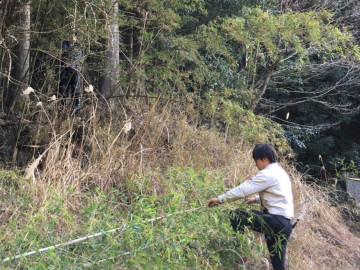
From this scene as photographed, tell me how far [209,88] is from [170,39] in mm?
1779

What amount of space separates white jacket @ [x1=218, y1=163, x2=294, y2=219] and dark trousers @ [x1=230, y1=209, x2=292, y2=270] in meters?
0.08

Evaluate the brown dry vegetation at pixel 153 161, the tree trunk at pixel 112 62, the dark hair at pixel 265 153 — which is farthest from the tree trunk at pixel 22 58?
the dark hair at pixel 265 153

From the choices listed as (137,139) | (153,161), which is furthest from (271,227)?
(137,139)

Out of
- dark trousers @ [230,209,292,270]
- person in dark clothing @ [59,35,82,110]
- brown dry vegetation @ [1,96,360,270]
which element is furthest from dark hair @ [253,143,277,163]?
person in dark clothing @ [59,35,82,110]

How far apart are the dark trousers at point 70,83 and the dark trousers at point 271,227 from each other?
349cm

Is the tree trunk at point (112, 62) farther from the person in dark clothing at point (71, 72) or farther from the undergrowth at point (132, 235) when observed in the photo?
the undergrowth at point (132, 235)

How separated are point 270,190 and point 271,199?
101 millimetres

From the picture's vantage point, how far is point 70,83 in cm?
689

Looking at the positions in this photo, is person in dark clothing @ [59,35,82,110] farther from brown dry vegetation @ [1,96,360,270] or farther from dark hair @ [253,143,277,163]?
dark hair @ [253,143,277,163]

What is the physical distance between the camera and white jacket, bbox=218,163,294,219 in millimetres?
3820

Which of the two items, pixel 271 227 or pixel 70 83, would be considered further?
pixel 70 83

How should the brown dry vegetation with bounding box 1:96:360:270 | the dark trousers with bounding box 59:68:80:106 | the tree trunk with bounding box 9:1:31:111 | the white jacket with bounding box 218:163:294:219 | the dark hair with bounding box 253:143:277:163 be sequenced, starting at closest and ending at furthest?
1. the white jacket with bounding box 218:163:294:219
2. the dark hair with bounding box 253:143:277:163
3. the brown dry vegetation with bounding box 1:96:360:270
4. the tree trunk with bounding box 9:1:31:111
5. the dark trousers with bounding box 59:68:80:106

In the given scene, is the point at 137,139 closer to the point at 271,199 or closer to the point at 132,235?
the point at 271,199

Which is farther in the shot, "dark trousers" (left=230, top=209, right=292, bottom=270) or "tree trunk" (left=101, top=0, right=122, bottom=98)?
"tree trunk" (left=101, top=0, right=122, bottom=98)
